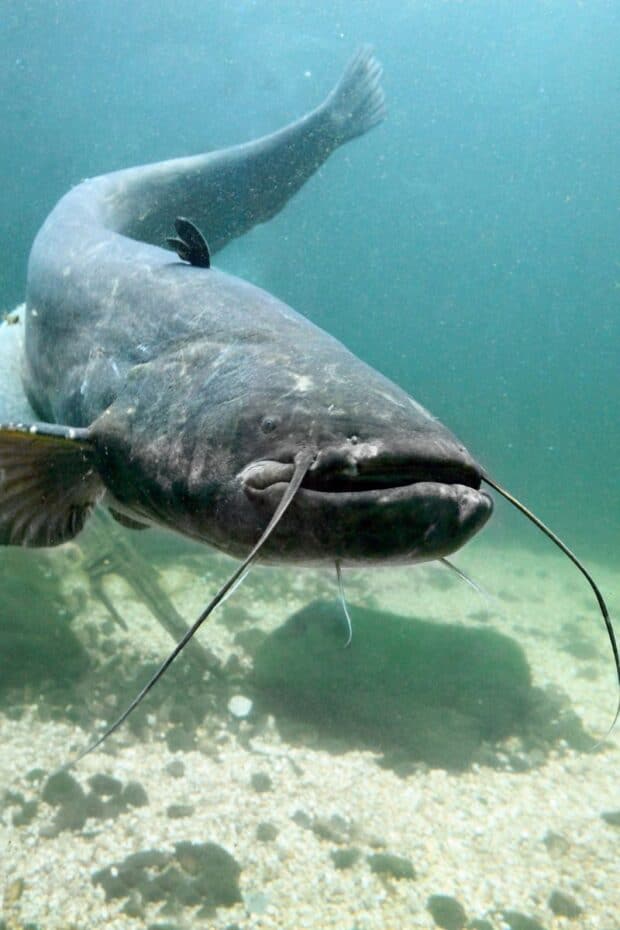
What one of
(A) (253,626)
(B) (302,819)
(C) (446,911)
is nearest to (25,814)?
(B) (302,819)

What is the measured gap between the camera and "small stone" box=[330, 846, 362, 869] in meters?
3.47

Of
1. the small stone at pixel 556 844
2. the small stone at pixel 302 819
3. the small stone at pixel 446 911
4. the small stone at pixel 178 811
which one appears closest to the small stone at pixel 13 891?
the small stone at pixel 178 811

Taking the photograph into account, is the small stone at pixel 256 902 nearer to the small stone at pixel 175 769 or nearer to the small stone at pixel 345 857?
the small stone at pixel 345 857

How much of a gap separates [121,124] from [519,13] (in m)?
20.9

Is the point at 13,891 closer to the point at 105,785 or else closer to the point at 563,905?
the point at 105,785

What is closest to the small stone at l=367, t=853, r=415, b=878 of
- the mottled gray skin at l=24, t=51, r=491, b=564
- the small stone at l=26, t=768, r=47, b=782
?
the small stone at l=26, t=768, r=47, b=782

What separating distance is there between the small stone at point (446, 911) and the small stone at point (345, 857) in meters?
0.45

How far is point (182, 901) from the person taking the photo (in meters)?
3.02

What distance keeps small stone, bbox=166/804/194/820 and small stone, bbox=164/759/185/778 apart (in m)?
0.30

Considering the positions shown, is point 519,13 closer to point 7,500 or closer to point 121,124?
point 121,124

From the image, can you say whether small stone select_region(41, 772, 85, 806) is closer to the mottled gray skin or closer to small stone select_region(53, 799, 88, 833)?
small stone select_region(53, 799, 88, 833)

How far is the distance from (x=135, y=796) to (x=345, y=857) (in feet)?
4.24

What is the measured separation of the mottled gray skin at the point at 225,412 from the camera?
123 centimetres

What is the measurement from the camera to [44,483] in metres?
2.04
